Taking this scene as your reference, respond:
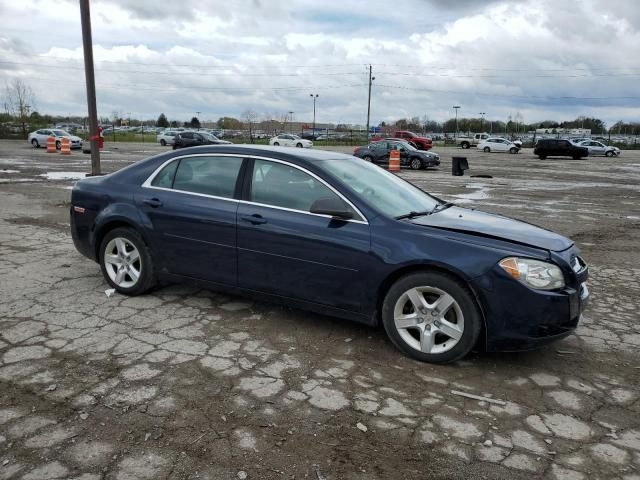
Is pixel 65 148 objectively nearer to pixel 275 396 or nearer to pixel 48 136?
pixel 48 136

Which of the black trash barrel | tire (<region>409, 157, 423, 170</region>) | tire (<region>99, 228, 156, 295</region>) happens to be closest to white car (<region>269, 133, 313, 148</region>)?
tire (<region>409, 157, 423, 170</region>)

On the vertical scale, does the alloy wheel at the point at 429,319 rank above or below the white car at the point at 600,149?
below

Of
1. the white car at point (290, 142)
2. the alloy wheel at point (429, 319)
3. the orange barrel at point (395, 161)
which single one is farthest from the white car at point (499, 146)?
the alloy wheel at point (429, 319)

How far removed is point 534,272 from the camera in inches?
147

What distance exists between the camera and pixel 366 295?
13.5 feet

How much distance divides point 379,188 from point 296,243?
3.23 ft

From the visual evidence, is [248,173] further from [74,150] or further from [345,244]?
[74,150]

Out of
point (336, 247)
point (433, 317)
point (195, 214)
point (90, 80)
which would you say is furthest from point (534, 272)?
point (90, 80)

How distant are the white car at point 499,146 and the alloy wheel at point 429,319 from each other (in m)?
49.2

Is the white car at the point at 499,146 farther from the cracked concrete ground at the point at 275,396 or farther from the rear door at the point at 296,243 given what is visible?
the rear door at the point at 296,243

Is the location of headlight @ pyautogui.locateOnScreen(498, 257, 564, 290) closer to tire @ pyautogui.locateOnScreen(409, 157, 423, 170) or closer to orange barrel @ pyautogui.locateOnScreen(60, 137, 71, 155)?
tire @ pyautogui.locateOnScreen(409, 157, 423, 170)

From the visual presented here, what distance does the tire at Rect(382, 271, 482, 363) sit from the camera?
12.5 feet

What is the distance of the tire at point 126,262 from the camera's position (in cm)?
514

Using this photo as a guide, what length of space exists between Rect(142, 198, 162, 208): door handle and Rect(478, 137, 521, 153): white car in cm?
4898
